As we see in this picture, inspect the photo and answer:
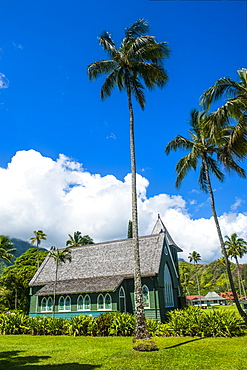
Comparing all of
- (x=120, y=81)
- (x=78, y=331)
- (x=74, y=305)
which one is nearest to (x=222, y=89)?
(x=120, y=81)

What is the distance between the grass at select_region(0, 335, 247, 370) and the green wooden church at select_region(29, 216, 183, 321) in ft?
32.4

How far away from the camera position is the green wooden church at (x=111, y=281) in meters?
25.6

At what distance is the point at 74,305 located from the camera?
92.1 ft

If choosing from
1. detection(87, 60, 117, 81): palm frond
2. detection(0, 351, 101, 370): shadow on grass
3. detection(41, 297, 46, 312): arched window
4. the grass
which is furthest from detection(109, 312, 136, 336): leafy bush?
detection(87, 60, 117, 81): palm frond

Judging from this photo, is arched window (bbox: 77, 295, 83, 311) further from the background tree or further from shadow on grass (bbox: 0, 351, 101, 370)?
shadow on grass (bbox: 0, 351, 101, 370)

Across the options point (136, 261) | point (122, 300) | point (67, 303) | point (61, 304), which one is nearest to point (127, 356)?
point (136, 261)

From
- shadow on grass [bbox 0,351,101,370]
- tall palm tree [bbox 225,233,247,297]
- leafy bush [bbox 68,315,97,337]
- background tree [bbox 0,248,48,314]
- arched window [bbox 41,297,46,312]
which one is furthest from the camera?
tall palm tree [bbox 225,233,247,297]

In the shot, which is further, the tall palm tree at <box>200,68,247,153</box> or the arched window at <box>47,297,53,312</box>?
the arched window at <box>47,297,53,312</box>

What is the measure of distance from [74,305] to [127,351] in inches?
666

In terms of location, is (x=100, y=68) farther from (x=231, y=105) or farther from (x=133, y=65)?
(x=231, y=105)

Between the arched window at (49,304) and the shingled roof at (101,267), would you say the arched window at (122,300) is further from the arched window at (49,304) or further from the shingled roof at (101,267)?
the arched window at (49,304)

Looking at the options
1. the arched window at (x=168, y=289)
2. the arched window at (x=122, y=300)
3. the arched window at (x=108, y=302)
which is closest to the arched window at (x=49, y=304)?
the arched window at (x=108, y=302)

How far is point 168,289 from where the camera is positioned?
92.7 ft

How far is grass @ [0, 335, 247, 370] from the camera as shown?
33.6ft
